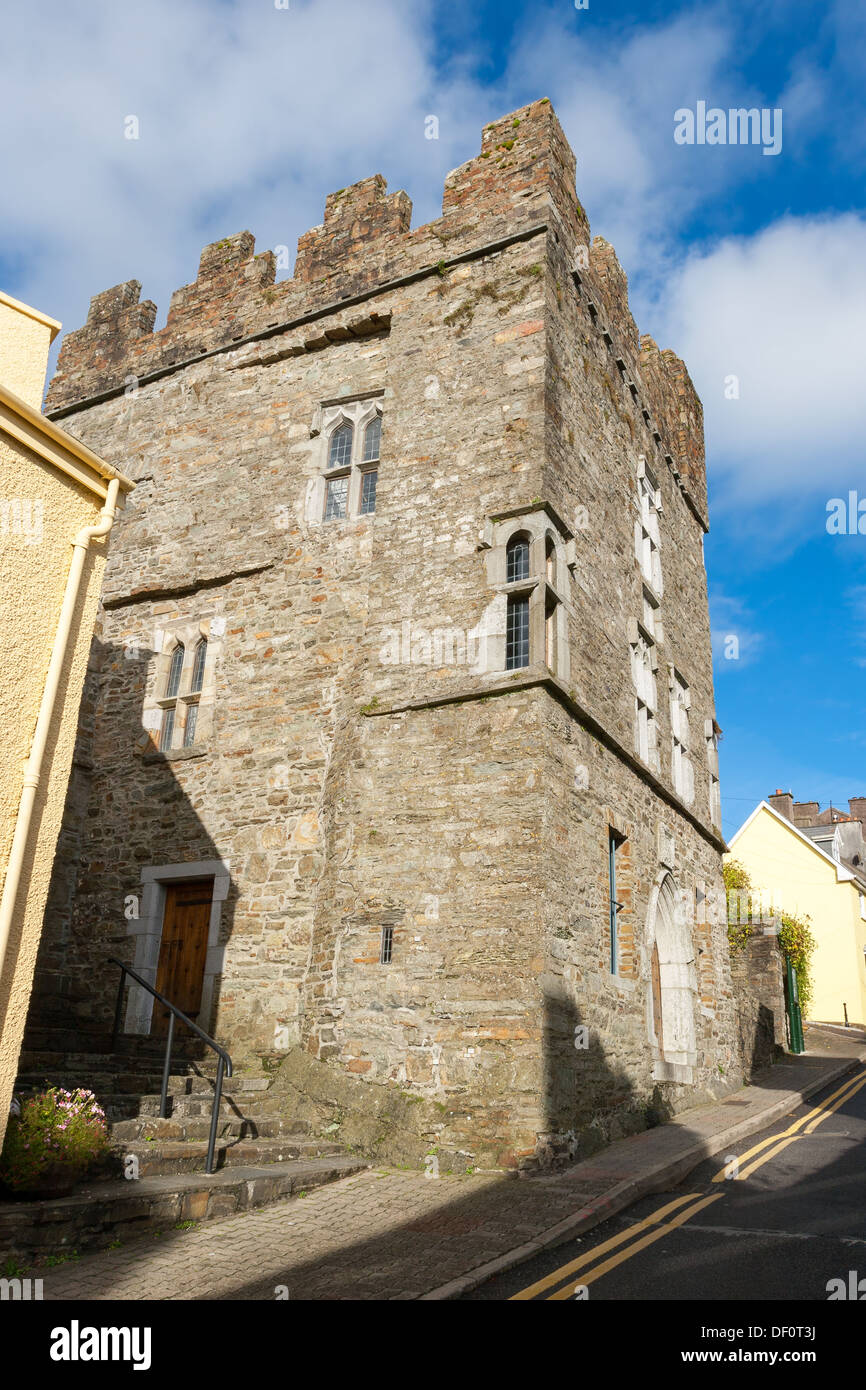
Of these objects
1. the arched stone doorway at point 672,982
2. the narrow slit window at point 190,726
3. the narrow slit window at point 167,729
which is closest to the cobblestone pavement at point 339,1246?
the arched stone doorway at point 672,982

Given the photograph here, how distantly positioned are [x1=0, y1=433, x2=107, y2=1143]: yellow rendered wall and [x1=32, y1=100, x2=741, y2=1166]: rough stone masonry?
14.1ft

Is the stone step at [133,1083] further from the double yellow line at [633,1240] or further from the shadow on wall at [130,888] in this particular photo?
the double yellow line at [633,1240]

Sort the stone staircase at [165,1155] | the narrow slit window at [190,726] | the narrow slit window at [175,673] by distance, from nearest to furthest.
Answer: the stone staircase at [165,1155] → the narrow slit window at [190,726] → the narrow slit window at [175,673]

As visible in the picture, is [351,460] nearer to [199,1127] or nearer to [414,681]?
[414,681]

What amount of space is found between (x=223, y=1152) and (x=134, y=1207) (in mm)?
1690

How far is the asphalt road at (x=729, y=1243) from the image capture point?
5.49 meters

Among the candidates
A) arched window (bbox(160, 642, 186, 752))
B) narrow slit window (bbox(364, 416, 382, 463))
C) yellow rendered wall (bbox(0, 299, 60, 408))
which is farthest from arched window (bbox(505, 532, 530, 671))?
yellow rendered wall (bbox(0, 299, 60, 408))

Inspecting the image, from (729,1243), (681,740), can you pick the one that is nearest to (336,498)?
(681,740)

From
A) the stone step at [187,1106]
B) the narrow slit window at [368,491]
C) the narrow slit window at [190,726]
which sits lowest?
the stone step at [187,1106]

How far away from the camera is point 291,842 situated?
11.4 metres

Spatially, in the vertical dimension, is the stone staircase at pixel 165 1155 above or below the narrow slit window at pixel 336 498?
below

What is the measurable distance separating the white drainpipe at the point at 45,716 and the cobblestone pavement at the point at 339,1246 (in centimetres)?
190

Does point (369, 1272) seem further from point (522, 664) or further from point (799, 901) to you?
point (799, 901)

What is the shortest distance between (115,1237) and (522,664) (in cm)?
662
